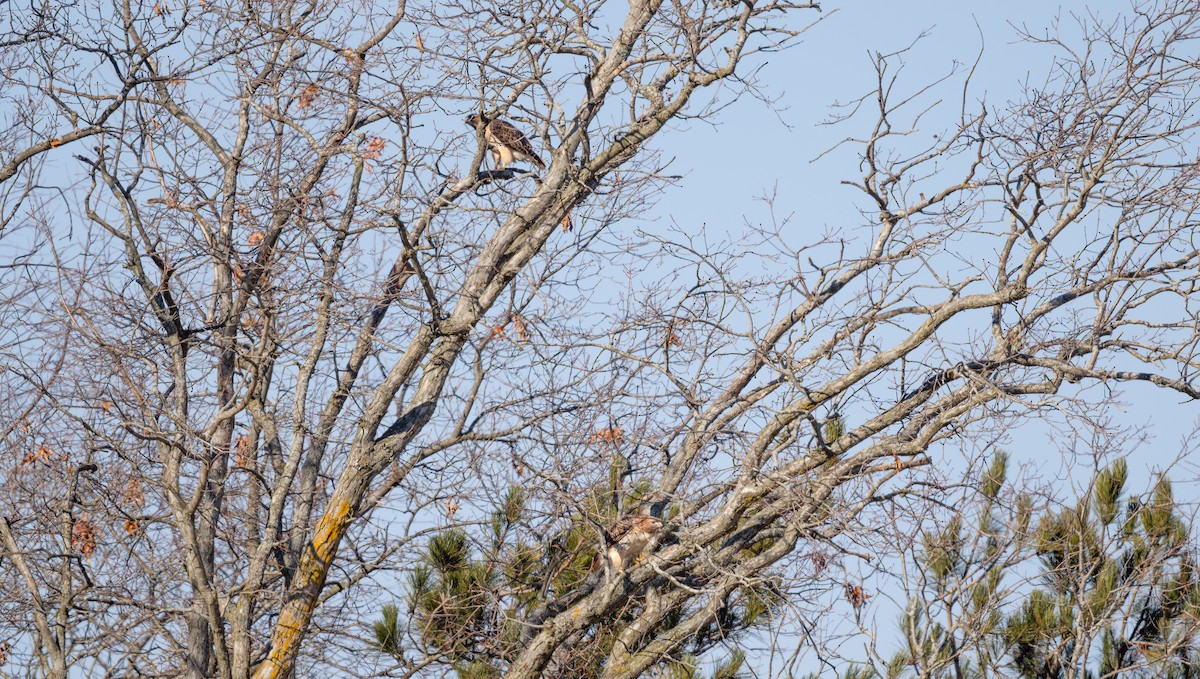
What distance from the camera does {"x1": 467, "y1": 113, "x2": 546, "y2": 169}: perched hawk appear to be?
282 inches

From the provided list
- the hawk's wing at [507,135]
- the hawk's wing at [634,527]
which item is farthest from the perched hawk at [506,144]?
the hawk's wing at [634,527]

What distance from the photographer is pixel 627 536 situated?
6414mm

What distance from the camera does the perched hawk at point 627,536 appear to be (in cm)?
634

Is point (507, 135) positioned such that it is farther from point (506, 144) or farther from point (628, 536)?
point (628, 536)

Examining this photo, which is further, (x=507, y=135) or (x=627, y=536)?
(x=507, y=135)

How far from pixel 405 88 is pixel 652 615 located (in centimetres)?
304

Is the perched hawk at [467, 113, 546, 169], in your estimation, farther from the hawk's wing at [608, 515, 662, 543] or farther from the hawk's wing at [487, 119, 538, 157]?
the hawk's wing at [608, 515, 662, 543]

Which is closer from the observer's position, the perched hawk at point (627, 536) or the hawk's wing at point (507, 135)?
the perched hawk at point (627, 536)

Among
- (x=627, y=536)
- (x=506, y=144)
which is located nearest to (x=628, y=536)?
(x=627, y=536)

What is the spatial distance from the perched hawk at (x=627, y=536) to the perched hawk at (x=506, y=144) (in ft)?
7.40

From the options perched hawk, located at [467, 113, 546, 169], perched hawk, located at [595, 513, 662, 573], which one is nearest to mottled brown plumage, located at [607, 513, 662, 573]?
perched hawk, located at [595, 513, 662, 573]

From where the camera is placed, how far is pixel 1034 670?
28.3 ft

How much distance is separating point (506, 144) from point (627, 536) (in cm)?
240

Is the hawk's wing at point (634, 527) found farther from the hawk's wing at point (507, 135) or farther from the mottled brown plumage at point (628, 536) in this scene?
the hawk's wing at point (507, 135)
